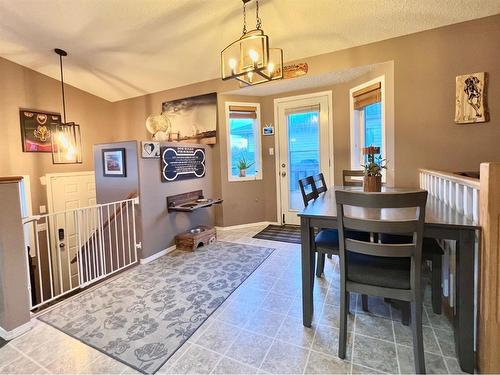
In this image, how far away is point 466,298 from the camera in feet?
4.54

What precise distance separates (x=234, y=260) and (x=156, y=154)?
61.8 inches

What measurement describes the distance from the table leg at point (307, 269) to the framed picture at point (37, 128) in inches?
181

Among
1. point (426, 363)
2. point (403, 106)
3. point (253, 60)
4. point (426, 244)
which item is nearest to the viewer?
point (426, 363)

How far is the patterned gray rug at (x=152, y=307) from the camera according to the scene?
1.67 m

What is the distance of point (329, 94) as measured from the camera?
158 inches

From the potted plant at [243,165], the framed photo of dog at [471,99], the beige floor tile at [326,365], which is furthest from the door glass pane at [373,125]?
the beige floor tile at [326,365]

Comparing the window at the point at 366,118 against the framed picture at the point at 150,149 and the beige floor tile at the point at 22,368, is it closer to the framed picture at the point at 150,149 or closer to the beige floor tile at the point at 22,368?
the framed picture at the point at 150,149

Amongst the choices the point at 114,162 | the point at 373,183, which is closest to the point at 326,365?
the point at 373,183

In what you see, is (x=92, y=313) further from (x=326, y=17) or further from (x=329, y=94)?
(x=329, y=94)

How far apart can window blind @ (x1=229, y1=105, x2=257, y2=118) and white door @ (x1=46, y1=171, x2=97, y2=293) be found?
297 centimetres

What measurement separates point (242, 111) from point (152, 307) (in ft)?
10.6

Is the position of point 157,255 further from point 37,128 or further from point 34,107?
point 34,107

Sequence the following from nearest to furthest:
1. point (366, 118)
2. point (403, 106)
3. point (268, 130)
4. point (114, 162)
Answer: point (403, 106) < point (114, 162) < point (366, 118) < point (268, 130)

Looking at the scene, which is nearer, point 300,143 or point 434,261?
point 434,261
